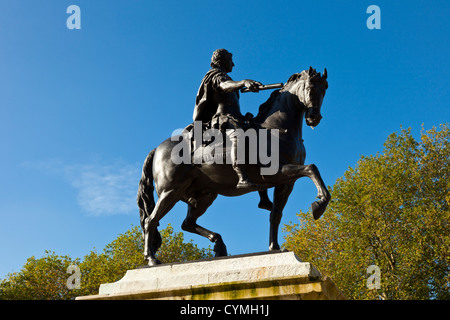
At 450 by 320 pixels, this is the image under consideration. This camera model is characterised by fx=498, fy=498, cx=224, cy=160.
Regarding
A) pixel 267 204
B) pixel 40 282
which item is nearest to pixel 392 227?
pixel 267 204

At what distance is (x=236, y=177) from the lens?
7863mm

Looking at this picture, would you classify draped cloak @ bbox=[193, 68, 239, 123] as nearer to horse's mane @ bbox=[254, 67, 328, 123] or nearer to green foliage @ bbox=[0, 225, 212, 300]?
horse's mane @ bbox=[254, 67, 328, 123]

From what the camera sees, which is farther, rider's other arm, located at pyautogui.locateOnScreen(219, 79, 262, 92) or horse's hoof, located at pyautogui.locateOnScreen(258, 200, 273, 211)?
horse's hoof, located at pyautogui.locateOnScreen(258, 200, 273, 211)

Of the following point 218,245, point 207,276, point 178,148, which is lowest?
point 207,276

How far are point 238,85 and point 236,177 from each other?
1.50m

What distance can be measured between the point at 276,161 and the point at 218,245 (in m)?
1.77

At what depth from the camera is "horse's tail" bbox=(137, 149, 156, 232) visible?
8680 mm

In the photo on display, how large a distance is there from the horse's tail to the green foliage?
16.7m

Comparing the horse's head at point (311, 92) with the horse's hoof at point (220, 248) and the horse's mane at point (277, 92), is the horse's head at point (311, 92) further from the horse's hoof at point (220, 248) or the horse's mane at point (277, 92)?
the horse's hoof at point (220, 248)

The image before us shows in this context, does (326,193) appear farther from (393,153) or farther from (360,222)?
(393,153)

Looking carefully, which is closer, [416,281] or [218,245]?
[218,245]

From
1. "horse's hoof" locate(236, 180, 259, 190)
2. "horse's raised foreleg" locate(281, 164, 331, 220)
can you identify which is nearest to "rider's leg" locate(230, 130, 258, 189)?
"horse's hoof" locate(236, 180, 259, 190)
